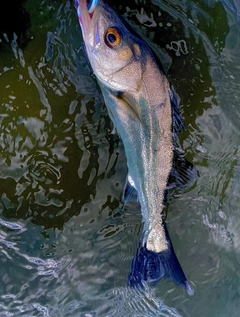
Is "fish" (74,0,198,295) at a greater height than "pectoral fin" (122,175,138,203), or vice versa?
"fish" (74,0,198,295)

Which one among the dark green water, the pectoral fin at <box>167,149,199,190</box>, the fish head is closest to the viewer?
the fish head

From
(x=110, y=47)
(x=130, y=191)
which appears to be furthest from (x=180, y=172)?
(x=110, y=47)

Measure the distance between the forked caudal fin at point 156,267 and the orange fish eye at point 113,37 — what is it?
668 mm

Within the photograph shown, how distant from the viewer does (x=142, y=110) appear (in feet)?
4.42

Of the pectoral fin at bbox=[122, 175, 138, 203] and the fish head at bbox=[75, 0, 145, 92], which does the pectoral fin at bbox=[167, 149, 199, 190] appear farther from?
the fish head at bbox=[75, 0, 145, 92]

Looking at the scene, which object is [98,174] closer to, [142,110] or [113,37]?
[142,110]

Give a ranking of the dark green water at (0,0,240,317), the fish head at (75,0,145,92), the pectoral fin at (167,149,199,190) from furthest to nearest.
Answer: the dark green water at (0,0,240,317), the pectoral fin at (167,149,199,190), the fish head at (75,0,145,92)

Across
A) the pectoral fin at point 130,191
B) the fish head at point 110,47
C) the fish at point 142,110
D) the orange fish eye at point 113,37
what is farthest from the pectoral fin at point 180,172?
the orange fish eye at point 113,37

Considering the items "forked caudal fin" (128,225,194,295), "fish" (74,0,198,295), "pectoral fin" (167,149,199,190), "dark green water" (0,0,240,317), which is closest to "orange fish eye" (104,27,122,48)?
"fish" (74,0,198,295)

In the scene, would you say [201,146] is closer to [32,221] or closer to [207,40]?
[207,40]

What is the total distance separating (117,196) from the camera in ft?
5.49

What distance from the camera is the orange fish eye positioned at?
1.29 meters

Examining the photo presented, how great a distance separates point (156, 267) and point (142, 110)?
589 mm

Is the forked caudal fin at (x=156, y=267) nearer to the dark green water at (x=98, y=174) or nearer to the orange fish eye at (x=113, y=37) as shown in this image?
the dark green water at (x=98, y=174)
